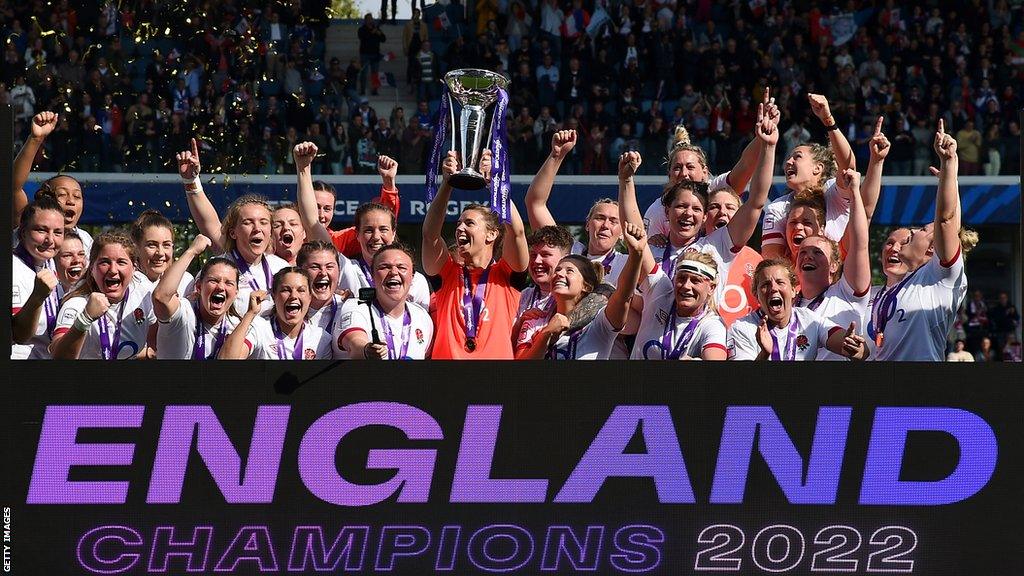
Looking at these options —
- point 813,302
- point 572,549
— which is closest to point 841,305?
point 813,302

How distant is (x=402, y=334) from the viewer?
6.56 metres

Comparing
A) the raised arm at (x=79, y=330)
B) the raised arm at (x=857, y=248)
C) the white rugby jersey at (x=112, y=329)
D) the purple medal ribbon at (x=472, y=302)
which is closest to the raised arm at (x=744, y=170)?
the raised arm at (x=857, y=248)

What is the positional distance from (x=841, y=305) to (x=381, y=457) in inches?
98.0

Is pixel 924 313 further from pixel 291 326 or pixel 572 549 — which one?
pixel 291 326

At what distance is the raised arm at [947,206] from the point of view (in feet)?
20.7

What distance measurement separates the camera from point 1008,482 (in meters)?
5.67

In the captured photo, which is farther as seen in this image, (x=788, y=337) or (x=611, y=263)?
(x=611, y=263)

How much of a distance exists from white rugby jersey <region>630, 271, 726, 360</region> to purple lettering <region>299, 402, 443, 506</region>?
1.21 m

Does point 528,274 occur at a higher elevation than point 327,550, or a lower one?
higher

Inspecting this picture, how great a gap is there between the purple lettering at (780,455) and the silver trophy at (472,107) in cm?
239

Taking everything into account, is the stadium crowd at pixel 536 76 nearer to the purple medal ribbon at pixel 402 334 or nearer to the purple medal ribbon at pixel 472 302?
the purple medal ribbon at pixel 472 302

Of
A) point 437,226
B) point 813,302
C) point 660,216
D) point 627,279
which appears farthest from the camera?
point 660,216

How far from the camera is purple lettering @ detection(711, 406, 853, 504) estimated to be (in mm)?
5641

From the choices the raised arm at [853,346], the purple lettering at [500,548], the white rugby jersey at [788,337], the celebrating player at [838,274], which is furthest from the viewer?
the celebrating player at [838,274]
